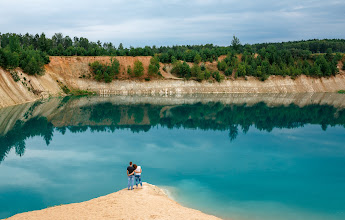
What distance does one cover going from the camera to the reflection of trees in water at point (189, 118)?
143ft

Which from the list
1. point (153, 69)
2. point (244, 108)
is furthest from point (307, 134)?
point (153, 69)

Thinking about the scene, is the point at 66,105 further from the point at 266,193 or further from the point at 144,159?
the point at 266,193

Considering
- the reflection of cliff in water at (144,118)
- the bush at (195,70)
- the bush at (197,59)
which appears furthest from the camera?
the bush at (197,59)

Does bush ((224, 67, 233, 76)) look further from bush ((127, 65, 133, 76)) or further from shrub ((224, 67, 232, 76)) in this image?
bush ((127, 65, 133, 76))

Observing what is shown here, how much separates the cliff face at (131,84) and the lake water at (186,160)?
68.9 feet

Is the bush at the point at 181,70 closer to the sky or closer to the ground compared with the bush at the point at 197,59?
closer to the ground

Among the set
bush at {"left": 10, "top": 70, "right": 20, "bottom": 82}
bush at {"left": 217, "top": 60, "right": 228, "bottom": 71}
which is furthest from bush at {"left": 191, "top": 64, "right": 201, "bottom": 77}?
bush at {"left": 10, "top": 70, "right": 20, "bottom": 82}

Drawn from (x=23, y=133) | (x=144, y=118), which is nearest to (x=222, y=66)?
(x=144, y=118)

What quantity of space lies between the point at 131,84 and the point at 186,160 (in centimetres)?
7152

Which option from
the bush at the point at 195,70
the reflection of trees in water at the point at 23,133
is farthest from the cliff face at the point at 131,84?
the reflection of trees in water at the point at 23,133

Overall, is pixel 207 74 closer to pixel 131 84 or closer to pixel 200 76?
pixel 200 76

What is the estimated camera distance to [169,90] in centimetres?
10194

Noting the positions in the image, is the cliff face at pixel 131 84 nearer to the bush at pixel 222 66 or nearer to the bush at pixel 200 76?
the bush at pixel 200 76

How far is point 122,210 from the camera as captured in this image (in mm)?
17453
